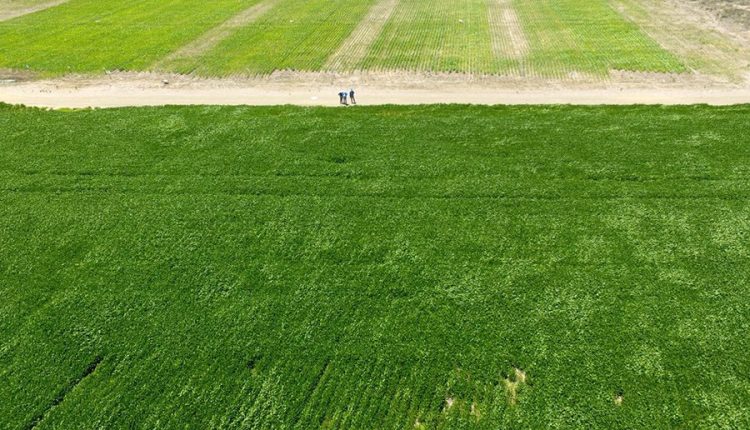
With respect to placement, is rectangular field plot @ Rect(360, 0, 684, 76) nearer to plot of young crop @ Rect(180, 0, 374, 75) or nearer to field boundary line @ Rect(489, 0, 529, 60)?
field boundary line @ Rect(489, 0, 529, 60)

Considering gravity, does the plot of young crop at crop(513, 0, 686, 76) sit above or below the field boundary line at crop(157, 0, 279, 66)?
below

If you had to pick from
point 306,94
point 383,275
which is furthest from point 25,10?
point 383,275

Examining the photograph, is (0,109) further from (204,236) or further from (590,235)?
(590,235)

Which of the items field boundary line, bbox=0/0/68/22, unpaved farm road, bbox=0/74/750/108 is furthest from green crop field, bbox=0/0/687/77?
unpaved farm road, bbox=0/74/750/108

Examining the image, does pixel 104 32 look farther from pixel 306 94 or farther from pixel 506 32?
pixel 506 32

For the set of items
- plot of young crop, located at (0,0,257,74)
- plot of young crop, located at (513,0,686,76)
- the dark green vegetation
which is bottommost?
the dark green vegetation

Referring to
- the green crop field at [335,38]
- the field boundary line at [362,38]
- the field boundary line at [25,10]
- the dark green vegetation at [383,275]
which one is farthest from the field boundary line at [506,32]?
the field boundary line at [25,10]

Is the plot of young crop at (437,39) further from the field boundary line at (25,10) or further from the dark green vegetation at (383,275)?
the field boundary line at (25,10)

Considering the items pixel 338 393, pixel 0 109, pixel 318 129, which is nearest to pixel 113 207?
pixel 318 129
